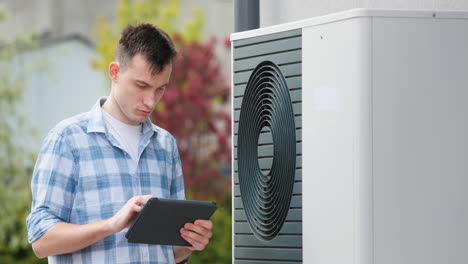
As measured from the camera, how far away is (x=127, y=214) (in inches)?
95.7

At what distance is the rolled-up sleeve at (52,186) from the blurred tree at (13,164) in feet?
16.6

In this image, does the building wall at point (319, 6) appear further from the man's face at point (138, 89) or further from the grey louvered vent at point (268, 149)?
the man's face at point (138, 89)

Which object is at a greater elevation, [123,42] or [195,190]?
[123,42]

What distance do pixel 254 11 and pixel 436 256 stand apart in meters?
1.21

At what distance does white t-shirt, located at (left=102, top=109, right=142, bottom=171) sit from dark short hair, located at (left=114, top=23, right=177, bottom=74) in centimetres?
17

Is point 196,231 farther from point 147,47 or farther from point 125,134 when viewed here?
point 147,47

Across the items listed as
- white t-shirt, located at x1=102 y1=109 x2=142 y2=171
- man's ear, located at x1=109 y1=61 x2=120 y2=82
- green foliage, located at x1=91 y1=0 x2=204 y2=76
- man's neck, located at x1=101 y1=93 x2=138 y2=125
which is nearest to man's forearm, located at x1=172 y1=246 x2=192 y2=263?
white t-shirt, located at x1=102 y1=109 x2=142 y2=171

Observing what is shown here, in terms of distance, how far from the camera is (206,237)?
103 inches

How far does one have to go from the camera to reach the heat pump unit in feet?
7.45

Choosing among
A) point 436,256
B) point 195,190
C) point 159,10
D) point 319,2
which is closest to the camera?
point 436,256

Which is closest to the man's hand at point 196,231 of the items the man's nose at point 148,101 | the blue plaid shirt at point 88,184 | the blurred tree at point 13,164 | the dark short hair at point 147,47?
the blue plaid shirt at point 88,184

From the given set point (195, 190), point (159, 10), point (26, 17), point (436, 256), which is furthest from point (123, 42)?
point (26, 17)

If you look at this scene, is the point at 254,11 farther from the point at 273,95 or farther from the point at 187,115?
the point at 187,115

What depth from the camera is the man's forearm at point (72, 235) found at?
248 centimetres
